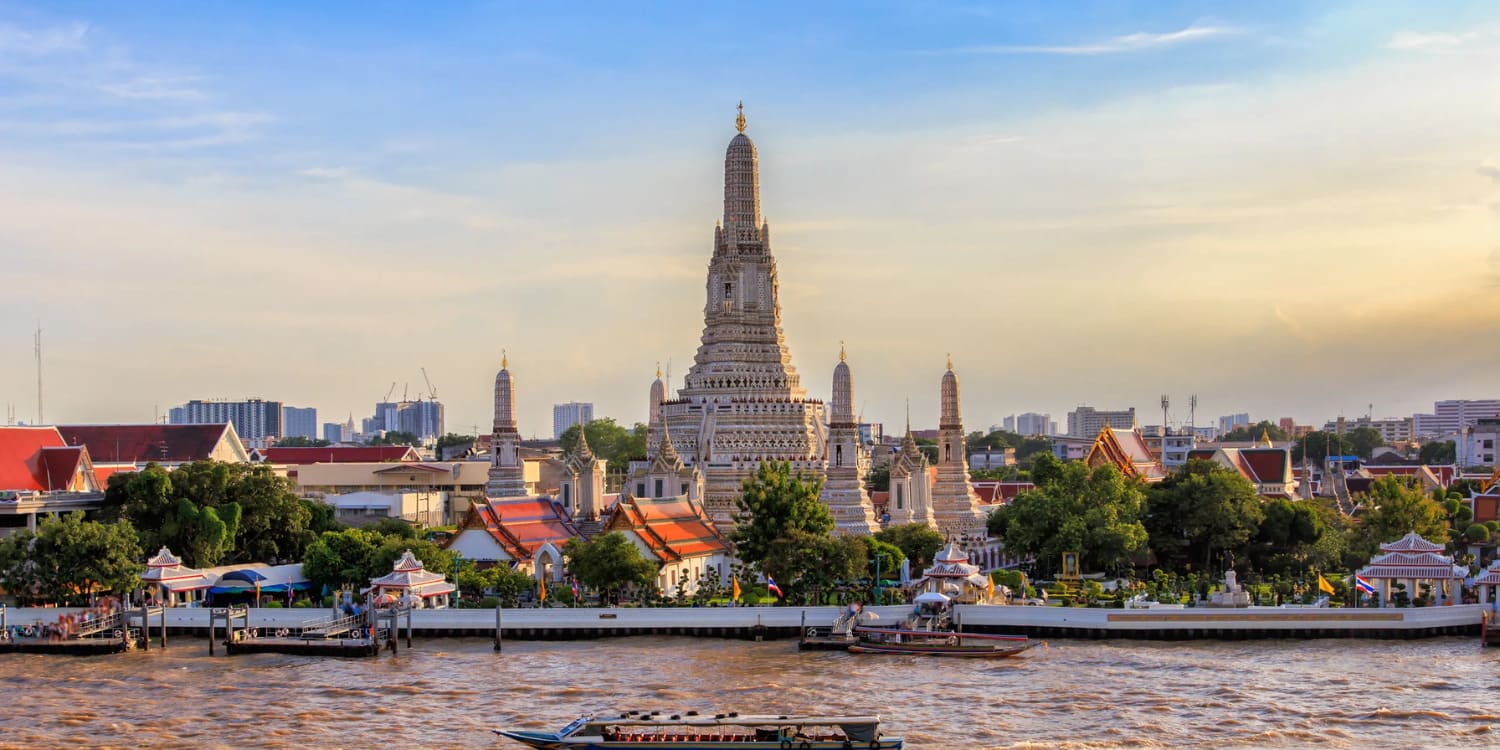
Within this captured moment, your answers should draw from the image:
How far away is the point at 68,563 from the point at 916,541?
33503 millimetres

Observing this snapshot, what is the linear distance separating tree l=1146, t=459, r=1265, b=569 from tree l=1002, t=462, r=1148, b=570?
129 cm

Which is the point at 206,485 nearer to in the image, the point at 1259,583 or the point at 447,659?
the point at 447,659

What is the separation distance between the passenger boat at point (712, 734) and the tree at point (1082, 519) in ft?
114

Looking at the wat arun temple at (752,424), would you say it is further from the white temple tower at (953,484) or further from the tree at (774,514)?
the tree at (774,514)

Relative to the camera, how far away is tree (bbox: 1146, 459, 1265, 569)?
7900cm

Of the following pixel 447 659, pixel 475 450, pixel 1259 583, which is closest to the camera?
pixel 447 659

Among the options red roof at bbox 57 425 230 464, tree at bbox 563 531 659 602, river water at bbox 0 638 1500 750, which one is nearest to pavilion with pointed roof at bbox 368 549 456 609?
river water at bbox 0 638 1500 750

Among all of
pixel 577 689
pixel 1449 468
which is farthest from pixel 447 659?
pixel 1449 468

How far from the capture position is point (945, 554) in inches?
2554

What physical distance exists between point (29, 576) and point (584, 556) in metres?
19.2

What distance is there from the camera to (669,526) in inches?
2958

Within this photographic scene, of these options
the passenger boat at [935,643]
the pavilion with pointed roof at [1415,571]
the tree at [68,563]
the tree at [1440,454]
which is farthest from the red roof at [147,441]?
the tree at [1440,454]

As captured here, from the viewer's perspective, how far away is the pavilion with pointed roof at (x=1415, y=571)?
62.4 m

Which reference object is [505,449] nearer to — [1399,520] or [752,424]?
[752,424]
